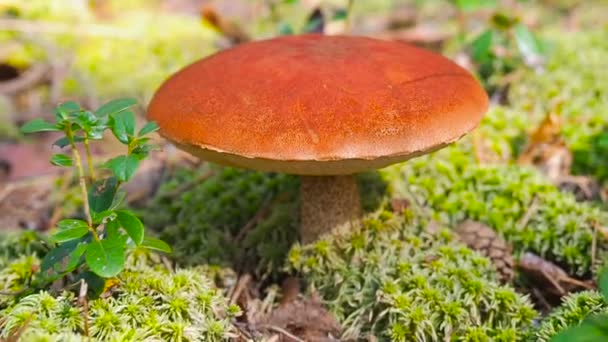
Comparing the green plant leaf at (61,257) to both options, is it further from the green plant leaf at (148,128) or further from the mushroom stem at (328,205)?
the mushroom stem at (328,205)

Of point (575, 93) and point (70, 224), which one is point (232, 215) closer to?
point (70, 224)

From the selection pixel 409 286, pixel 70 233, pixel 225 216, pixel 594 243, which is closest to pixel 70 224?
pixel 70 233

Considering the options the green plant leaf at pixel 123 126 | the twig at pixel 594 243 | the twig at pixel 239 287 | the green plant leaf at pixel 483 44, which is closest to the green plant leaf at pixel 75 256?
the green plant leaf at pixel 123 126

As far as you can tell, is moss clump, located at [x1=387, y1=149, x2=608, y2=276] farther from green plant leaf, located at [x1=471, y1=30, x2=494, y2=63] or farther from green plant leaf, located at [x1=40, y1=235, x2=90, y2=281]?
green plant leaf, located at [x1=40, y1=235, x2=90, y2=281]

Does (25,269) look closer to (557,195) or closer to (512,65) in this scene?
(557,195)

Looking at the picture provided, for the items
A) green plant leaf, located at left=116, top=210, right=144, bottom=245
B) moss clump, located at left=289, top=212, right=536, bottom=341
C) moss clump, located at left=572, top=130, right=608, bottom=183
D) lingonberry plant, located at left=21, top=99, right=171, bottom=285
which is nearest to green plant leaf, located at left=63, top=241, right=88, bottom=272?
lingonberry plant, located at left=21, top=99, right=171, bottom=285

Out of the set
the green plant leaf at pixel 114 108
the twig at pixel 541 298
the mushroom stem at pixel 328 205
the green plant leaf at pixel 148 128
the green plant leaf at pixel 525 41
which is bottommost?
the twig at pixel 541 298

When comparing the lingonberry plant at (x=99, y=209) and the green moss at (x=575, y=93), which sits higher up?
the lingonberry plant at (x=99, y=209)
